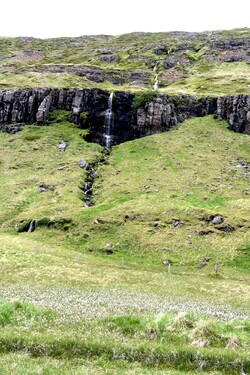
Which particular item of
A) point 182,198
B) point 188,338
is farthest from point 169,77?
point 188,338

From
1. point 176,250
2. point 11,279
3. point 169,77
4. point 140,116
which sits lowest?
point 176,250

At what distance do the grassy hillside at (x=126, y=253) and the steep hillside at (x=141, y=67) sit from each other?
25437 millimetres

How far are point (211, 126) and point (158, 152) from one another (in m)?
22.7

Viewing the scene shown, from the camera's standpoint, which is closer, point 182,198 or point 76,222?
point 76,222

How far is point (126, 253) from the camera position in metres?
50.8

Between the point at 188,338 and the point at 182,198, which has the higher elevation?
the point at 188,338

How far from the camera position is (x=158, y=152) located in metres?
93.9

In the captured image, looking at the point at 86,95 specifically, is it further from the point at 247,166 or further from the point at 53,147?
the point at 247,166

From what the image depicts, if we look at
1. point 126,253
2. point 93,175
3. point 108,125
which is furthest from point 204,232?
point 108,125

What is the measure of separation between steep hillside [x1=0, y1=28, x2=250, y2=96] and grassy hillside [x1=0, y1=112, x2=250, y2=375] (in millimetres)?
25437

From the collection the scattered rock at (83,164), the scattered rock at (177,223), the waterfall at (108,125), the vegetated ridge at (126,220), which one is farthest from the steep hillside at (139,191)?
the waterfall at (108,125)

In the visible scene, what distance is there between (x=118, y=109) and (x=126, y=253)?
69849 millimetres

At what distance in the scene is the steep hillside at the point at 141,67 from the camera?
130 metres

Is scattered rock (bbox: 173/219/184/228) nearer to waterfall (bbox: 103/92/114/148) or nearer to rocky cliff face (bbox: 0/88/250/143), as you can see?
waterfall (bbox: 103/92/114/148)
